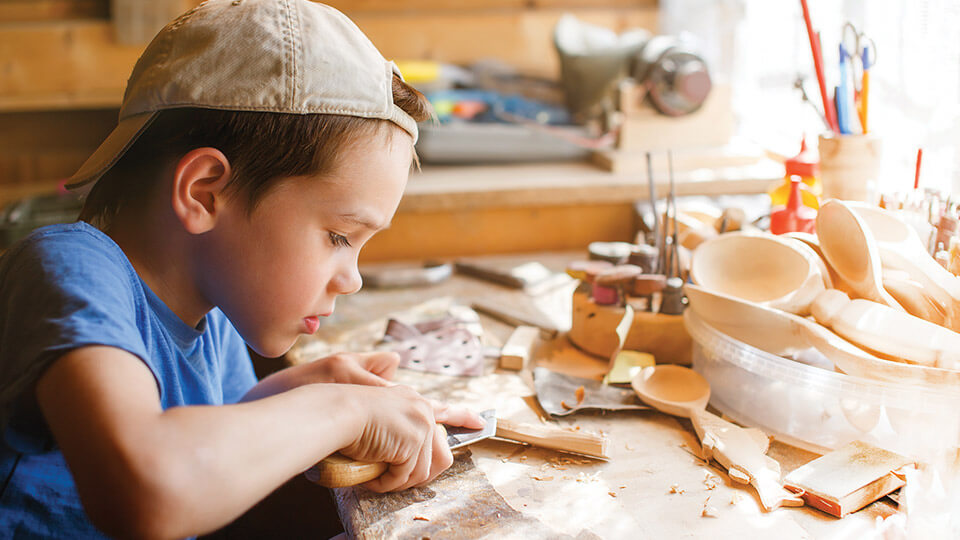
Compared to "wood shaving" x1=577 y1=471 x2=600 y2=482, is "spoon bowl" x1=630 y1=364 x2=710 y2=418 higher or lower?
higher

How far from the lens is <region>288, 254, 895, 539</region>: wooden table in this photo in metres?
0.67

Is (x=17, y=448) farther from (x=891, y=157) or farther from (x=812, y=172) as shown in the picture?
(x=891, y=157)

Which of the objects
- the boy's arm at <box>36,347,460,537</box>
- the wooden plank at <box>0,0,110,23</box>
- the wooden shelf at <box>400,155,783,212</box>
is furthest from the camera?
the wooden plank at <box>0,0,110,23</box>

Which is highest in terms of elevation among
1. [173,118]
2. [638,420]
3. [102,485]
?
[173,118]

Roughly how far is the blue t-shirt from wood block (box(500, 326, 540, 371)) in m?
0.40

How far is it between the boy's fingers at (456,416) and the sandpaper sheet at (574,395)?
12 cm

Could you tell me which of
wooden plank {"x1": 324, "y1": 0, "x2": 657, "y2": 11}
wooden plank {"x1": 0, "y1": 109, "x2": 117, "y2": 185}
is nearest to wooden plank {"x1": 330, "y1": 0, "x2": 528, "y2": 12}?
wooden plank {"x1": 324, "y1": 0, "x2": 657, "y2": 11}

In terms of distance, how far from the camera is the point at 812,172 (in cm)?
116

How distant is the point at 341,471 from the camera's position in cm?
69

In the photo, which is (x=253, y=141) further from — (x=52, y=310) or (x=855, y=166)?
(x=855, y=166)

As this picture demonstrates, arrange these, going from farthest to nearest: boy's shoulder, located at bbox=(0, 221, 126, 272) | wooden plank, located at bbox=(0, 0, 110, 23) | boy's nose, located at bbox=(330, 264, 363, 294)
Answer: wooden plank, located at bbox=(0, 0, 110, 23) < boy's nose, located at bbox=(330, 264, 363, 294) < boy's shoulder, located at bbox=(0, 221, 126, 272)

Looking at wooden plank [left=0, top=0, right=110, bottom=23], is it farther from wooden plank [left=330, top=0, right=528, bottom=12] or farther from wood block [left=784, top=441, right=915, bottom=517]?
wood block [left=784, top=441, right=915, bottom=517]

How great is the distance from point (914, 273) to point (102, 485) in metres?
0.80

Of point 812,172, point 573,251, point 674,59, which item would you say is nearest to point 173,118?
point 812,172
